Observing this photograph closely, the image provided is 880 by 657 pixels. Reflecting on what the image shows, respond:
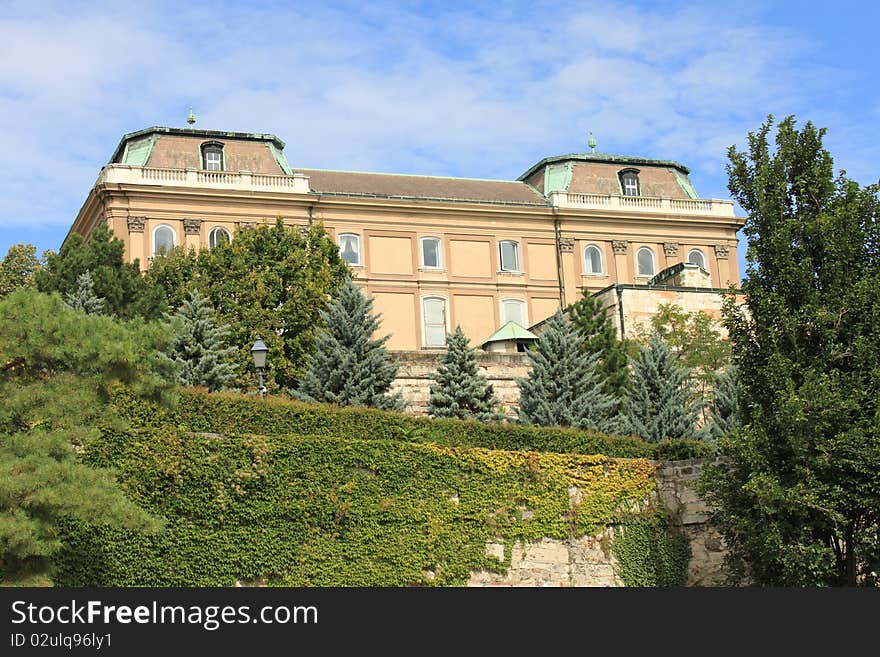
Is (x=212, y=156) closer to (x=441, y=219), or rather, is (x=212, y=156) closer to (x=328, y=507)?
(x=441, y=219)

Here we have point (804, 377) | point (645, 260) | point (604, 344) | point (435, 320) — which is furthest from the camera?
point (645, 260)

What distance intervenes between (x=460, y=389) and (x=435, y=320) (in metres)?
25.9

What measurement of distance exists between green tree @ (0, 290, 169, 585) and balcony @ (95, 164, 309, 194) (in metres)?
35.6

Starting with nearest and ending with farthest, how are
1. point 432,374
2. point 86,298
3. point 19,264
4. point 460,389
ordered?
point 460,389 < point 86,298 < point 432,374 < point 19,264

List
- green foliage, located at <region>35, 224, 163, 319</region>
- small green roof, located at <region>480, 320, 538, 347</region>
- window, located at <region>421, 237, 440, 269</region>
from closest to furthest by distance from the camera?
green foliage, located at <region>35, 224, 163, 319</region>
small green roof, located at <region>480, 320, 538, 347</region>
window, located at <region>421, 237, 440, 269</region>

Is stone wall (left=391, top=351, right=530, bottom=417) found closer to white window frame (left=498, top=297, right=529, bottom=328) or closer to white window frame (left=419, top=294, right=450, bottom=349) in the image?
white window frame (left=419, top=294, right=450, bottom=349)

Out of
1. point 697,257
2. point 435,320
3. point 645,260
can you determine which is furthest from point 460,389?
point 697,257

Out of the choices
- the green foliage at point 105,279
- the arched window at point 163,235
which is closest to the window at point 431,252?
the arched window at point 163,235

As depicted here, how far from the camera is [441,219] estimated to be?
198ft

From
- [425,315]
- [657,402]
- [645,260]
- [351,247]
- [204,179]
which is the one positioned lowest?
[657,402]

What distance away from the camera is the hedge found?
23.4 meters

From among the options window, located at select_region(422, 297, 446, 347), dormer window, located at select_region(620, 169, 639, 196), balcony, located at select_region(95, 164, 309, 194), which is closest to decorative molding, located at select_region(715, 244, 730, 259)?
dormer window, located at select_region(620, 169, 639, 196)

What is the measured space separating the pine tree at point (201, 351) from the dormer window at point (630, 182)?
1322 inches

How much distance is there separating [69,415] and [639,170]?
4753cm
